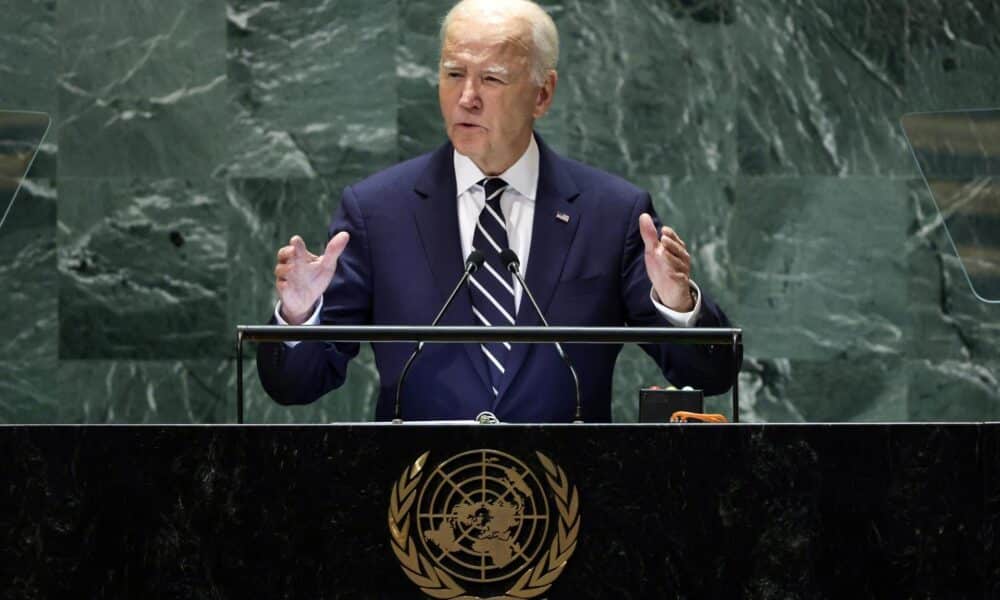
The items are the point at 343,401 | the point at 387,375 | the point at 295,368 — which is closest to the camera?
the point at 295,368

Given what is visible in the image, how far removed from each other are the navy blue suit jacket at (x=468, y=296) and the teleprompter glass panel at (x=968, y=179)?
1.63 m

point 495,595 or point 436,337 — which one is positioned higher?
point 436,337

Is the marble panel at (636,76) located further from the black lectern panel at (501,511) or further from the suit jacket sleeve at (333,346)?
the black lectern panel at (501,511)

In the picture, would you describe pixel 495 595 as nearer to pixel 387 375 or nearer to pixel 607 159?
pixel 387 375

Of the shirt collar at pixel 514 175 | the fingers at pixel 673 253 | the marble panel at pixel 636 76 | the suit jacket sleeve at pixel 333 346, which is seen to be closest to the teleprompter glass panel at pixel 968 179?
the marble panel at pixel 636 76

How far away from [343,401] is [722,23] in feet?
6.58

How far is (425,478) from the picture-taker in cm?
236

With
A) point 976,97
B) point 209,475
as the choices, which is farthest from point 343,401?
point 209,475

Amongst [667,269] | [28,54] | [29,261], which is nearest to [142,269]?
[29,261]

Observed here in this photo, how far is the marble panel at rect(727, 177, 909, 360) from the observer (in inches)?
217

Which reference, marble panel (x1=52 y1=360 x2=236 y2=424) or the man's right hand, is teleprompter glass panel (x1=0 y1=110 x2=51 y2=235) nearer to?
the man's right hand

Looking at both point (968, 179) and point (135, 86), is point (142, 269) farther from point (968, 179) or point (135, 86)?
point (968, 179)

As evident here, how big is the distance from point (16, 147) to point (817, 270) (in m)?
2.99

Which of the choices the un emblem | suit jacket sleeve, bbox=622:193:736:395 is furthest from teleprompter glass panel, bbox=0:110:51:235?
the un emblem
